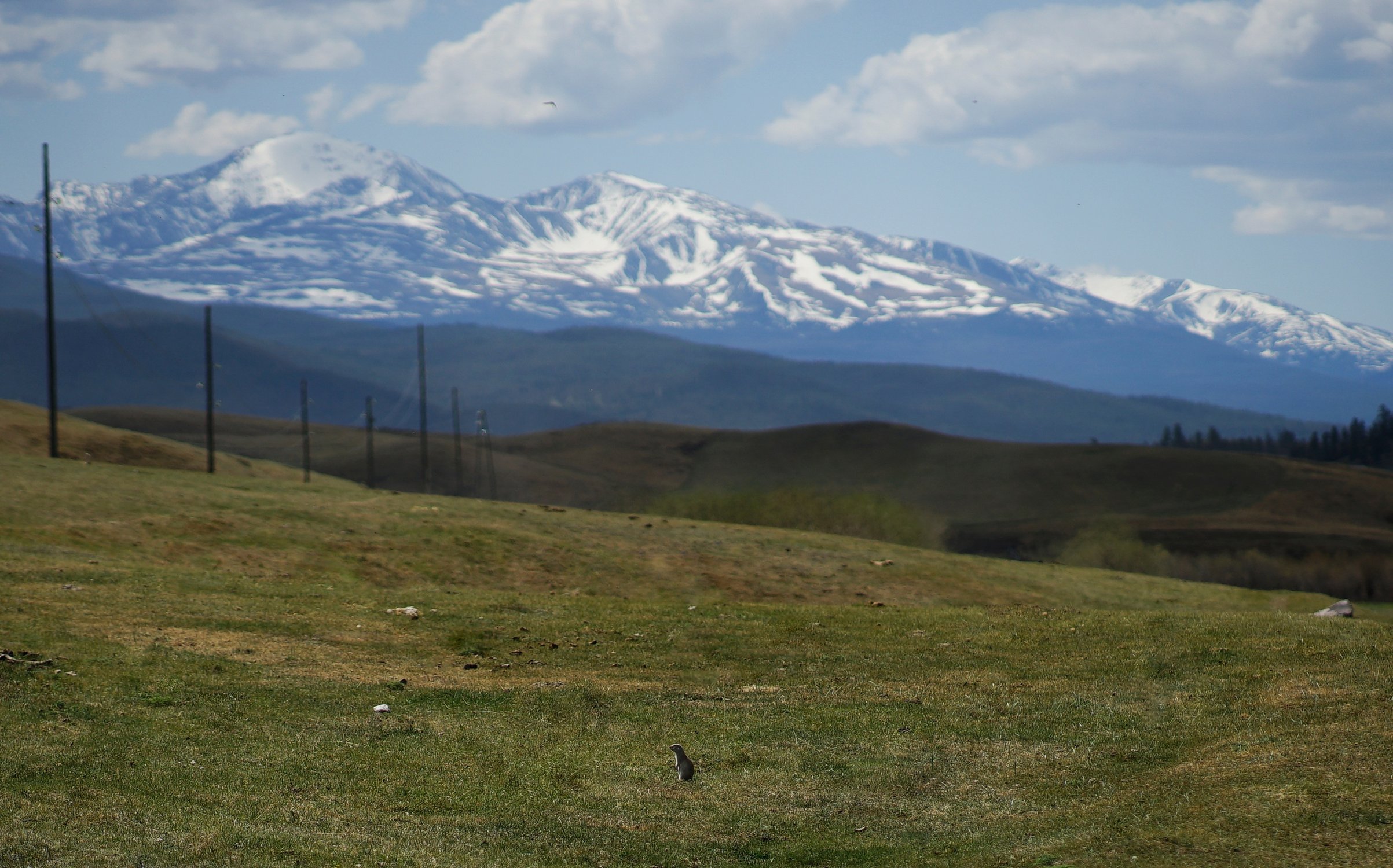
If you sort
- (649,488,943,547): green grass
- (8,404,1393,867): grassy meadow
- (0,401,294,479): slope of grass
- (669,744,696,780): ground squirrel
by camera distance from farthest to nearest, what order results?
1. (649,488,943,547): green grass
2. (0,401,294,479): slope of grass
3. (669,744,696,780): ground squirrel
4. (8,404,1393,867): grassy meadow

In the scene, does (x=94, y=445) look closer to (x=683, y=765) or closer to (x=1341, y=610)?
(x=1341, y=610)

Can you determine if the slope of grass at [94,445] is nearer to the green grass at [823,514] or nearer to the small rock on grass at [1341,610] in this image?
the green grass at [823,514]

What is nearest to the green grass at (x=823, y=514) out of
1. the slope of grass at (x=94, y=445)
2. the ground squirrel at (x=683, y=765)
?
the slope of grass at (x=94, y=445)

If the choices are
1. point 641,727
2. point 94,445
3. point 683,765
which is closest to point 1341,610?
point 641,727

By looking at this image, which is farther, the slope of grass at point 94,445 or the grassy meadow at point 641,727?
the slope of grass at point 94,445

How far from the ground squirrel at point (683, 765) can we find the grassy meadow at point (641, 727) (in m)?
0.16

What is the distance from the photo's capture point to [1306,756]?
20.3 meters

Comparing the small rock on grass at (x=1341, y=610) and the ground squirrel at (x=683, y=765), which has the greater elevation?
the ground squirrel at (x=683, y=765)

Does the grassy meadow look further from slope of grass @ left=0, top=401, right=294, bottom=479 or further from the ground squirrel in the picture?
slope of grass @ left=0, top=401, right=294, bottom=479

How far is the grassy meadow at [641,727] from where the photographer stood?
17.5 metres

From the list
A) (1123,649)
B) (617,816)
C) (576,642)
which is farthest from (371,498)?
(617,816)

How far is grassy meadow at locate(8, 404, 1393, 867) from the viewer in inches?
687

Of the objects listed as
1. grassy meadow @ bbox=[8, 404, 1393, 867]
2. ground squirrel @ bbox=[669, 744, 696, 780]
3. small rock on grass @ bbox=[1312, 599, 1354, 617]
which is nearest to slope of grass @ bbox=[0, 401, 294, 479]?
grassy meadow @ bbox=[8, 404, 1393, 867]

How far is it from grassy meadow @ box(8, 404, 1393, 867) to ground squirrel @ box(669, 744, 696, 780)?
0.16 metres
